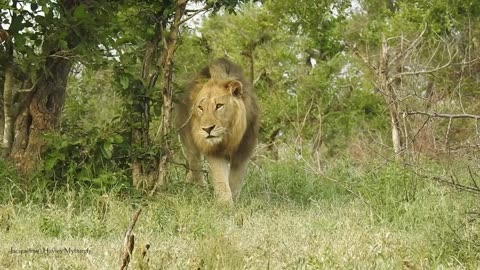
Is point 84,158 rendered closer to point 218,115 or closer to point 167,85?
point 167,85

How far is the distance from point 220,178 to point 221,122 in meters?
0.52

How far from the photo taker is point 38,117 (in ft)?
24.9

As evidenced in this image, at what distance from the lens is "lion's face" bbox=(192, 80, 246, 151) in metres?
8.00

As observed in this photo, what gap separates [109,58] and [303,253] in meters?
3.20

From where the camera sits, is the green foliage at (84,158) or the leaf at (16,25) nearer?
the leaf at (16,25)

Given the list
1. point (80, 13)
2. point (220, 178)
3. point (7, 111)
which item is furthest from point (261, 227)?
point (7, 111)

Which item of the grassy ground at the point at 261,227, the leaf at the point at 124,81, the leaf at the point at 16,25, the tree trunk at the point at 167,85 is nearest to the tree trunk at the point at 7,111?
the leaf at the point at 16,25

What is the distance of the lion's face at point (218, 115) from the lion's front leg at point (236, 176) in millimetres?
238

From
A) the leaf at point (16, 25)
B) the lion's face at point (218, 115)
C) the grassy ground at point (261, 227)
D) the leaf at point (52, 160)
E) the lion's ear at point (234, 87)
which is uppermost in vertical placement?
the leaf at point (16, 25)

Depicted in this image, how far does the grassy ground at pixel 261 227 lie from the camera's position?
14.9 ft

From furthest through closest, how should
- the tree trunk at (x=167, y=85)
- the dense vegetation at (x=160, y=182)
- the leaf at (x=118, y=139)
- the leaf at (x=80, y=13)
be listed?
the tree trunk at (x=167, y=85)
the leaf at (x=118, y=139)
the leaf at (x=80, y=13)
the dense vegetation at (x=160, y=182)

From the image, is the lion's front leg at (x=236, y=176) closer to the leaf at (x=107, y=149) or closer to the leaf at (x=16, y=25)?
the leaf at (x=107, y=149)

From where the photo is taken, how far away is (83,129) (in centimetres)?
780

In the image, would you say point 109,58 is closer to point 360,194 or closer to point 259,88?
point 360,194
